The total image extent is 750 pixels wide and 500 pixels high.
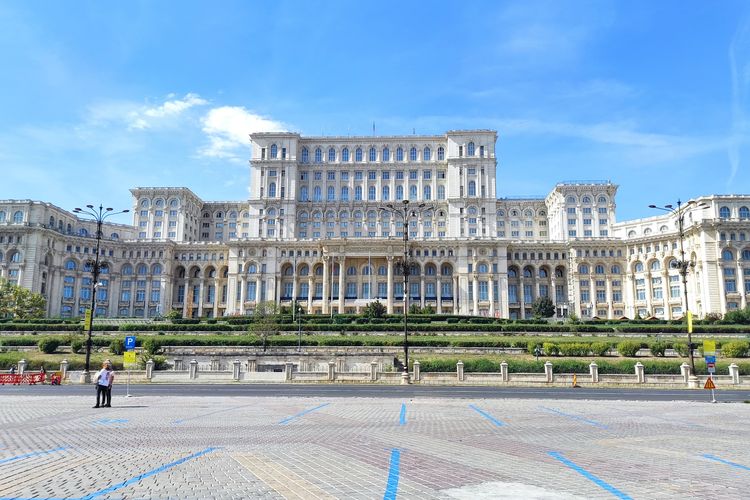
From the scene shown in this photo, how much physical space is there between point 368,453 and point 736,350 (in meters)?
52.2

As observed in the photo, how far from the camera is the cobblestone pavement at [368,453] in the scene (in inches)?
349

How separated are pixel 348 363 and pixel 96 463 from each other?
143 feet

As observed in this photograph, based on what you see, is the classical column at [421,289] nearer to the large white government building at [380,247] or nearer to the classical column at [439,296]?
the large white government building at [380,247]

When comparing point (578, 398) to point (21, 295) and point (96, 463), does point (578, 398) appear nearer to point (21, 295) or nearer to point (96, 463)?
point (96, 463)

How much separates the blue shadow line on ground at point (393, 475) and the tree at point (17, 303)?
94.6m

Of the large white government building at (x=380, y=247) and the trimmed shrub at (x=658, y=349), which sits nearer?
the trimmed shrub at (x=658, y=349)

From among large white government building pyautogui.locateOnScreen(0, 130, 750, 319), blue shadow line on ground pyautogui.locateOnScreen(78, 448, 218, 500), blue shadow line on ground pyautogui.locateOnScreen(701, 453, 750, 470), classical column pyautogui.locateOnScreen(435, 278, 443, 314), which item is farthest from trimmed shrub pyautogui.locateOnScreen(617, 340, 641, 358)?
classical column pyautogui.locateOnScreen(435, 278, 443, 314)

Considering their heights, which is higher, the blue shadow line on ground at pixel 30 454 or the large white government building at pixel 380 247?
the large white government building at pixel 380 247

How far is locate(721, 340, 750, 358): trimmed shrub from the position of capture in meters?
51.0

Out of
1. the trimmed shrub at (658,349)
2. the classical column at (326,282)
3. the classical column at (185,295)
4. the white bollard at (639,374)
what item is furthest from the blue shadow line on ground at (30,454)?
the classical column at (185,295)

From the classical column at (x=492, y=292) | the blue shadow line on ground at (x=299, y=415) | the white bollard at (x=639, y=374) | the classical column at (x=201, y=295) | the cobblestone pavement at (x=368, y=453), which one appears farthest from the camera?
the classical column at (x=201, y=295)

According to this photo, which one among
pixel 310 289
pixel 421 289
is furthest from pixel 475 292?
pixel 310 289

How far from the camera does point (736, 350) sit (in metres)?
50.9

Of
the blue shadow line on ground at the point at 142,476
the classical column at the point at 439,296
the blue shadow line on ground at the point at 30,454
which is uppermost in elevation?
the classical column at the point at 439,296
